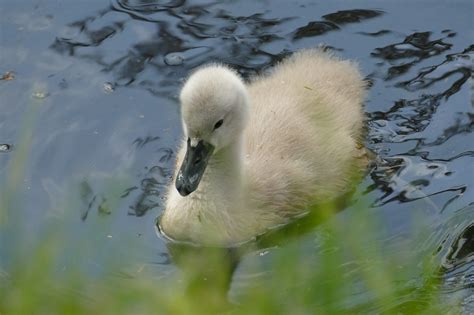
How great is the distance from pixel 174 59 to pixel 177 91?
1.00 ft

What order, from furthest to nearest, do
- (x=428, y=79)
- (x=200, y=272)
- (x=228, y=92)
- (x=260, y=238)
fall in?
(x=428, y=79) < (x=260, y=238) < (x=228, y=92) < (x=200, y=272)

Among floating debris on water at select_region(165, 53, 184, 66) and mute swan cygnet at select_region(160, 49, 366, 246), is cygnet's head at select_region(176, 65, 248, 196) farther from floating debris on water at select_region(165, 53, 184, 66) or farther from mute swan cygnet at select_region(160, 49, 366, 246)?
floating debris on water at select_region(165, 53, 184, 66)

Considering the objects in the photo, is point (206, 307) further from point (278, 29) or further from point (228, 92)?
point (278, 29)

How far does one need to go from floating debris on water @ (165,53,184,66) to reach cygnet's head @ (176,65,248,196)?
1.40 m

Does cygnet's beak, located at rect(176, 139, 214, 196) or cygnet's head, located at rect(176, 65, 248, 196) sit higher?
cygnet's head, located at rect(176, 65, 248, 196)

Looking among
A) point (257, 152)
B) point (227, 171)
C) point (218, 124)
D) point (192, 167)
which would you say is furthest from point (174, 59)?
point (192, 167)

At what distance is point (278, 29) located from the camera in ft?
23.0

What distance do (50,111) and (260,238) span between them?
1.59m

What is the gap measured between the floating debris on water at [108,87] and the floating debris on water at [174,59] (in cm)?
39

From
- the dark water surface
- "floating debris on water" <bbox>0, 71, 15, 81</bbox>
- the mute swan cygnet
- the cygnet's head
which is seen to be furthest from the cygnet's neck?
"floating debris on water" <bbox>0, 71, 15, 81</bbox>

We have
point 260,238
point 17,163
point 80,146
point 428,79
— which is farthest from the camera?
point 428,79

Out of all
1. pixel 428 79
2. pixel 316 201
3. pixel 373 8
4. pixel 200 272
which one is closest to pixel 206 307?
pixel 200 272

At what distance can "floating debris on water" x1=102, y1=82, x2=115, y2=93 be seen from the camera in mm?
6625

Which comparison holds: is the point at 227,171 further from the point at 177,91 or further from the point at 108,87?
the point at 108,87
